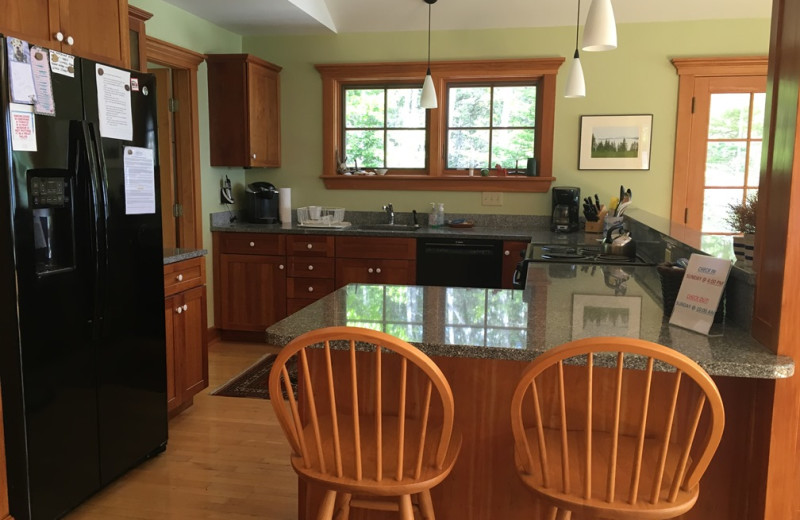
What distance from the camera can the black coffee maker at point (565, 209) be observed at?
4.43 m

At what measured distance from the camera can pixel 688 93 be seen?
4.37m

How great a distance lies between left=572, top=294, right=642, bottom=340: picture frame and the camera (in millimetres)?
1700

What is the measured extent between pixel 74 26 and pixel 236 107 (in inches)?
83.8

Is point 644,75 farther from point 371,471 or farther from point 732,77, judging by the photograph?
point 371,471

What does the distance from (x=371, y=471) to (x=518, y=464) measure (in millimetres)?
336

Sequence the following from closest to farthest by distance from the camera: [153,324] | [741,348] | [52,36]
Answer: [741,348]
[52,36]
[153,324]

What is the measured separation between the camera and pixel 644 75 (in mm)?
4406

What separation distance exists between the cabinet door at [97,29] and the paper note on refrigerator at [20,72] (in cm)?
37

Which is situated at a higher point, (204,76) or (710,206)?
(204,76)

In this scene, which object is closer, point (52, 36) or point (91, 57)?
point (52, 36)

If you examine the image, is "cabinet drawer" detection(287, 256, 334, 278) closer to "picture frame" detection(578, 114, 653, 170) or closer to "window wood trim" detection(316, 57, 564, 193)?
"window wood trim" detection(316, 57, 564, 193)

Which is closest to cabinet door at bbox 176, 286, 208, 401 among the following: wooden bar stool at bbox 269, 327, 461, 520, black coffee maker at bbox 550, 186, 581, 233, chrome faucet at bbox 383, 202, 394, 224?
wooden bar stool at bbox 269, 327, 461, 520

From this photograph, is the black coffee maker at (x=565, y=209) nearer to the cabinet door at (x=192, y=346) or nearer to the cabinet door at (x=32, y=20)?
the cabinet door at (x=192, y=346)

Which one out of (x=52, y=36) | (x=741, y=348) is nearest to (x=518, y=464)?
(x=741, y=348)
